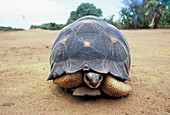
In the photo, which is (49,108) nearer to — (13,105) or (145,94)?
(13,105)

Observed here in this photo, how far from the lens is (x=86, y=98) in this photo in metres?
2.24

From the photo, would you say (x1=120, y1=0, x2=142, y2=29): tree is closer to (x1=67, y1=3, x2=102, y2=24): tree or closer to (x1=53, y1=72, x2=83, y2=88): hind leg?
(x1=67, y1=3, x2=102, y2=24): tree

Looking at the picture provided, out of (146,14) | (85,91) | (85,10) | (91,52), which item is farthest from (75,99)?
(85,10)

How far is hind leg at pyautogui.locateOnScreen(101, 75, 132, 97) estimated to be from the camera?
2.00 meters

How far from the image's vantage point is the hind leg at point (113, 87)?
2004 mm

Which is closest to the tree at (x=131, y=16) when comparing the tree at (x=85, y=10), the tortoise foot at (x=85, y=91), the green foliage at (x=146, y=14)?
the green foliage at (x=146, y=14)

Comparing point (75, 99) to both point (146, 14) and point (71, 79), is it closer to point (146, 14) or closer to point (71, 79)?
point (71, 79)

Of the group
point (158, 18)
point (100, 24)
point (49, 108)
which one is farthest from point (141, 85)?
point (158, 18)

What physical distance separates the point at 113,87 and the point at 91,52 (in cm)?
52

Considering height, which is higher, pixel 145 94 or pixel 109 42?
pixel 109 42

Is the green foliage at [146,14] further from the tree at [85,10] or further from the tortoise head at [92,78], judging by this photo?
the tortoise head at [92,78]

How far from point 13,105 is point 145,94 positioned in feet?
6.29

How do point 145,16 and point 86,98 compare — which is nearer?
point 86,98

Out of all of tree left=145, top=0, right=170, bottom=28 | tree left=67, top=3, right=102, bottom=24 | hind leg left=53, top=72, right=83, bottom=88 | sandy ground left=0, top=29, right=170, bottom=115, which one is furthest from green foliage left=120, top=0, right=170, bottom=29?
hind leg left=53, top=72, right=83, bottom=88
